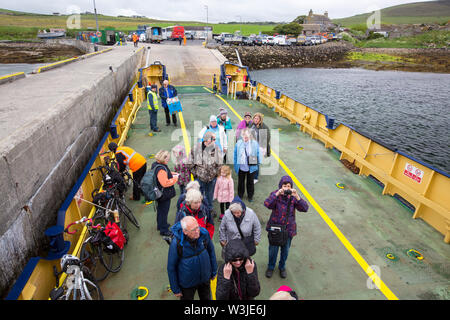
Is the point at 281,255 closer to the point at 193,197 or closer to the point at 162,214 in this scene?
the point at 193,197

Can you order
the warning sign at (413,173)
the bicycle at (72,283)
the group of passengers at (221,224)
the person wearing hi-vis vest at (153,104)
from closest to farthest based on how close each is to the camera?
1. the group of passengers at (221,224)
2. the bicycle at (72,283)
3. the warning sign at (413,173)
4. the person wearing hi-vis vest at (153,104)

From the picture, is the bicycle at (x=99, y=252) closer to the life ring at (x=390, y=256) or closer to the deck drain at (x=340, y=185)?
the life ring at (x=390, y=256)

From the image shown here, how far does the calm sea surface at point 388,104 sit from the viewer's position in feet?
56.4

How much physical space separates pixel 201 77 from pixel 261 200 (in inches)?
576

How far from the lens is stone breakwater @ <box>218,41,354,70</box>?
52.1 m

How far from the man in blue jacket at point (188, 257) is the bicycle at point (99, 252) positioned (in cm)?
164

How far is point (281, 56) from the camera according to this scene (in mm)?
57125

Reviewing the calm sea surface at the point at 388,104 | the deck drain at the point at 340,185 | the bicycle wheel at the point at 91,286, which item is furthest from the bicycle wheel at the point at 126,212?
the calm sea surface at the point at 388,104

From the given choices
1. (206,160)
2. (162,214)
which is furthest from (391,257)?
(162,214)

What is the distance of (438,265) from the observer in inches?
175

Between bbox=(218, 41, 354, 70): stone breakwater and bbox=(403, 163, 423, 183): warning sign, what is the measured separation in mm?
45571
